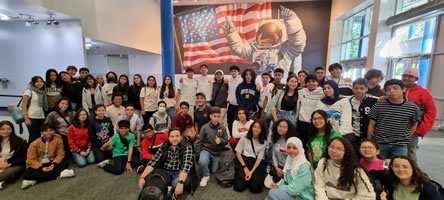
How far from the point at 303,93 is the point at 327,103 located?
0.37 m

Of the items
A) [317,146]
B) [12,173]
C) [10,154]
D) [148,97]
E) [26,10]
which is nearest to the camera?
[317,146]

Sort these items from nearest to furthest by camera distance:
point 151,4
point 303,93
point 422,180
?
1. point 422,180
2. point 303,93
3. point 151,4

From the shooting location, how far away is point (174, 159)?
8.52 ft

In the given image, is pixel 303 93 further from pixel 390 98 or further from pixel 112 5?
pixel 112 5

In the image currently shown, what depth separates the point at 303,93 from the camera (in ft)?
9.43

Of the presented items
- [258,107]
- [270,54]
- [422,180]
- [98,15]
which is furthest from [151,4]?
[422,180]

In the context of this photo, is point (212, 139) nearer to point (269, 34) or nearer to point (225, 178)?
point (225, 178)

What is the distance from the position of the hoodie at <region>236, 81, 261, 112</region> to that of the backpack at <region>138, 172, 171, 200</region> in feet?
6.12

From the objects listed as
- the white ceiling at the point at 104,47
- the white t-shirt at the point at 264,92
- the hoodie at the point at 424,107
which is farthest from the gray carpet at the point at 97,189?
the white ceiling at the point at 104,47

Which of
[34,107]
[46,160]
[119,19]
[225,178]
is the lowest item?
[225,178]

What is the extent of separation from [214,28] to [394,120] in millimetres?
9573

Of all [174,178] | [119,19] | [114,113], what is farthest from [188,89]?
[119,19]

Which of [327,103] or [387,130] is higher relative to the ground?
[327,103]

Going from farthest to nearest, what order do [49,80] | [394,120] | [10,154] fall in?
[49,80] < [10,154] < [394,120]
